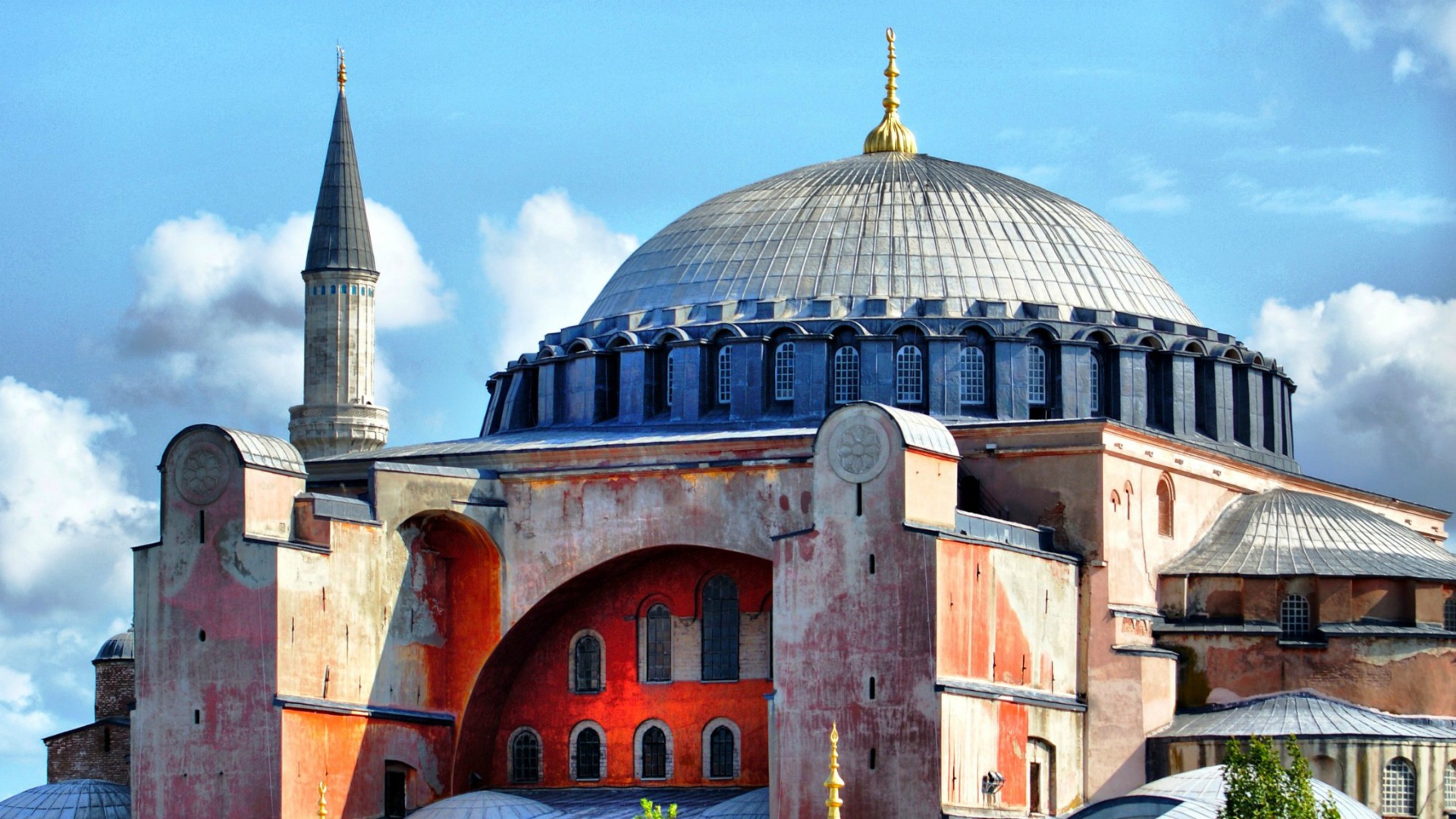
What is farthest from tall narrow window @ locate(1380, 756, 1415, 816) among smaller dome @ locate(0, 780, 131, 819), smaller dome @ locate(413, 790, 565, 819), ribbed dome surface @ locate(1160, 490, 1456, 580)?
smaller dome @ locate(0, 780, 131, 819)

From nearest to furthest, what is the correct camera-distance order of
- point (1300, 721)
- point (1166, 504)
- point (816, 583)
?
1. point (816, 583)
2. point (1300, 721)
3. point (1166, 504)

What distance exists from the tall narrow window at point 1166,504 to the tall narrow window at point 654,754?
10075 millimetres

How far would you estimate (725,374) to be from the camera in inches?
2298

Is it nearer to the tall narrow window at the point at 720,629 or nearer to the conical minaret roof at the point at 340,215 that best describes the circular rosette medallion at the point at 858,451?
the tall narrow window at the point at 720,629

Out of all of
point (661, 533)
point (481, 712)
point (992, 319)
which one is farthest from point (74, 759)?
point (992, 319)

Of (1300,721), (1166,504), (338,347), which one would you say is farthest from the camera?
(338,347)

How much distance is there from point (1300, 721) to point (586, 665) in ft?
44.5

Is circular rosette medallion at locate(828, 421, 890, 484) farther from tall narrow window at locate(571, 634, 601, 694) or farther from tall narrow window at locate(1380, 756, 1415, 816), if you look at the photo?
tall narrow window at locate(1380, 756, 1415, 816)

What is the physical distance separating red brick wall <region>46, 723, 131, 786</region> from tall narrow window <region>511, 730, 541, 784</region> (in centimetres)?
932

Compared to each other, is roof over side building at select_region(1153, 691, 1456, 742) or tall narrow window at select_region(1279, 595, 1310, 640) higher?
tall narrow window at select_region(1279, 595, 1310, 640)

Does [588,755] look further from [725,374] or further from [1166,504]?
[1166,504]

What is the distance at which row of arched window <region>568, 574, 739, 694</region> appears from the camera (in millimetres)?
54656

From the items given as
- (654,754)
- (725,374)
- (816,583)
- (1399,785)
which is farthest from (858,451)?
(1399,785)

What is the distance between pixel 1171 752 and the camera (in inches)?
2023
